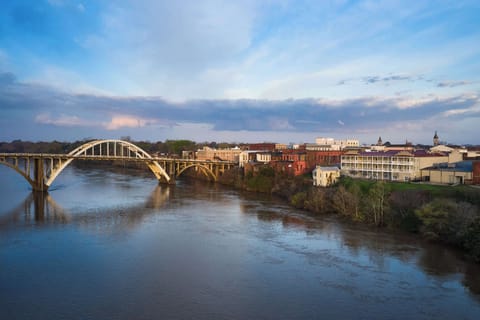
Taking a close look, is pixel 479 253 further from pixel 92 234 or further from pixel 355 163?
pixel 355 163

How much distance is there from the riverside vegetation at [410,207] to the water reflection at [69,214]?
391 inches

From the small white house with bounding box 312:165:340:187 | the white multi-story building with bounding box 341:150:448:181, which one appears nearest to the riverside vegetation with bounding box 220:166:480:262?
the small white house with bounding box 312:165:340:187

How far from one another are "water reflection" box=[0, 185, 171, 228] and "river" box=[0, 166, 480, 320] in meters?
0.11

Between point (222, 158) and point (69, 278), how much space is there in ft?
151

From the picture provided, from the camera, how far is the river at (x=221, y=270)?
10.0 meters

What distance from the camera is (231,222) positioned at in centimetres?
2041

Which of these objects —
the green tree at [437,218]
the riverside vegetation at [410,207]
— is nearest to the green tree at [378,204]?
the riverside vegetation at [410,207]

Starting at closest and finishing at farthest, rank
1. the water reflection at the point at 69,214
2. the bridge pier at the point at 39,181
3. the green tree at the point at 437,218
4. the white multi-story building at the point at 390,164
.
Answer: the green tree at the point at 437,218
the water reflection at the point at 69,214
the white multi-story building at the point at 390,164
the bridge pier at the point at 39,181

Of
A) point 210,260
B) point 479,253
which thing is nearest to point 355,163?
point 479,253

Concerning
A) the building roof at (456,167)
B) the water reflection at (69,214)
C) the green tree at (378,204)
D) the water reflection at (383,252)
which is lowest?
the water reflection at (383,252)

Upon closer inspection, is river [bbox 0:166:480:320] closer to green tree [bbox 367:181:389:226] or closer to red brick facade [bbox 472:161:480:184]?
green tree [bbox 367:181:389:226]

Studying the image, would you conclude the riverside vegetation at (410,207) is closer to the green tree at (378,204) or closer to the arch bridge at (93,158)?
the green tree at (378,204)

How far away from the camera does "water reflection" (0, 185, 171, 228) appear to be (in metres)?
19.8

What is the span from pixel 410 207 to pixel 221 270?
10766mm
